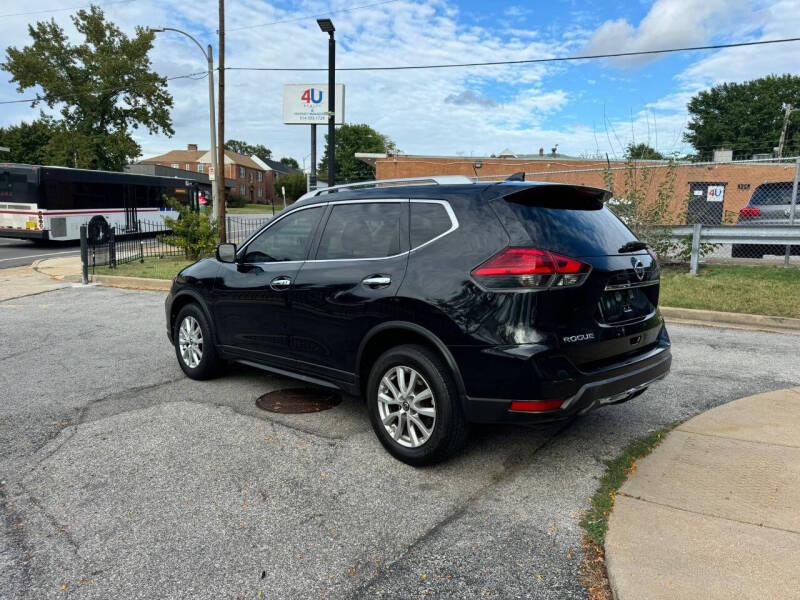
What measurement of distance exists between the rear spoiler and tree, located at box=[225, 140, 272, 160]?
137 m

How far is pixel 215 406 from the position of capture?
16.2 feet

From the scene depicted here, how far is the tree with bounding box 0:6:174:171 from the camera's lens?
148 ft

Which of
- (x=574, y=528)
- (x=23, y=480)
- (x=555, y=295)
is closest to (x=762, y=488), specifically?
(x=574, y=528)

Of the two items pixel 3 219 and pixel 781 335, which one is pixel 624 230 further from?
pixel 3 219

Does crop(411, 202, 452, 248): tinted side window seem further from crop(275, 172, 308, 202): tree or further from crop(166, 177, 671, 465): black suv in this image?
crop(275, 172, 308, 202): tree

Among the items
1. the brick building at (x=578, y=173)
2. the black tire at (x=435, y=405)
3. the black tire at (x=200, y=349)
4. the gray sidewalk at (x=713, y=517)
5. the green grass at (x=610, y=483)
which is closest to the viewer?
the gray sidewalk at (x=713, y=517)

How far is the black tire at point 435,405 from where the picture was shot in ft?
11.2

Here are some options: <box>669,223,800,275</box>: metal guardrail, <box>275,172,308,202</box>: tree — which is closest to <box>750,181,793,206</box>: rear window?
<box>669,223,800,275</box>: metal guardrail

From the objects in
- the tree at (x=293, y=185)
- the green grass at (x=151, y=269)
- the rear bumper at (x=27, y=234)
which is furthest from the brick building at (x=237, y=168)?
the green grass at (x=151, y=269)

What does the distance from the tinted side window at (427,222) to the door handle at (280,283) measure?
1210 millimetres

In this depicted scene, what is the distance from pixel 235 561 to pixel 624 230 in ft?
10.1

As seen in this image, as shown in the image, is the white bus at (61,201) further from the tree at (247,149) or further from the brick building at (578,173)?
the tree at (247,149)

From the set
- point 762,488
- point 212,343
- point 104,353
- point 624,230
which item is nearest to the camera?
point 762,488

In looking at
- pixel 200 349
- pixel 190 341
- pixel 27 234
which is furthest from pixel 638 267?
pixel 27 234
